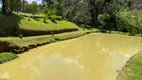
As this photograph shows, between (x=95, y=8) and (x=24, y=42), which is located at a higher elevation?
(x=95, y=8)

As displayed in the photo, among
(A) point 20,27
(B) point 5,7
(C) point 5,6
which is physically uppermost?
(C) point 5,6

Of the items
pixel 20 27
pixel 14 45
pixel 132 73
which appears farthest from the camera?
pixel 20 27

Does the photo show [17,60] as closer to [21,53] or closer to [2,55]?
[2,55]

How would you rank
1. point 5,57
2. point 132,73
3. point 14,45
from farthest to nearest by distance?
point 14,45 < point 5,57 < point 132,73

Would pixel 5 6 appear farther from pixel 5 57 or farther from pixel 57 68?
pixel 57 68

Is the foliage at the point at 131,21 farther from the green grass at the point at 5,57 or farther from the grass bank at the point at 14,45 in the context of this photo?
the green grass at the point at 5,57

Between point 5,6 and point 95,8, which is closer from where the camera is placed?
point 5,6

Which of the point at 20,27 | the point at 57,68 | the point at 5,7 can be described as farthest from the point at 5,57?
the point at 5,7

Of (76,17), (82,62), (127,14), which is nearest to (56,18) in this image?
(127,14)

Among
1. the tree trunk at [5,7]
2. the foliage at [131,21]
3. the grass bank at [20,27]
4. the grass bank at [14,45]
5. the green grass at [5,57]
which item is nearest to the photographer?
the green grass at [5,57]

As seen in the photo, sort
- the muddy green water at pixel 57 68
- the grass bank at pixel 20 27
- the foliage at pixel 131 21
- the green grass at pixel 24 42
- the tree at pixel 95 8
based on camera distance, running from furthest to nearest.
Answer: the tree at pixel 95 8, the foliage at pixel 131 21, the grass bank at pixel 20 27, the green grass at pixel 24 42, the muddy green water at pixel 57 68

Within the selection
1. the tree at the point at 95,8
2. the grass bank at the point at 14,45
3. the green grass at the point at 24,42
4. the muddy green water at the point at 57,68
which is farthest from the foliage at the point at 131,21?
the grass bank at the point at 14,45

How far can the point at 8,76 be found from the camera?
13117 mm

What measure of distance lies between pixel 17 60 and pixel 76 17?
3864cm
